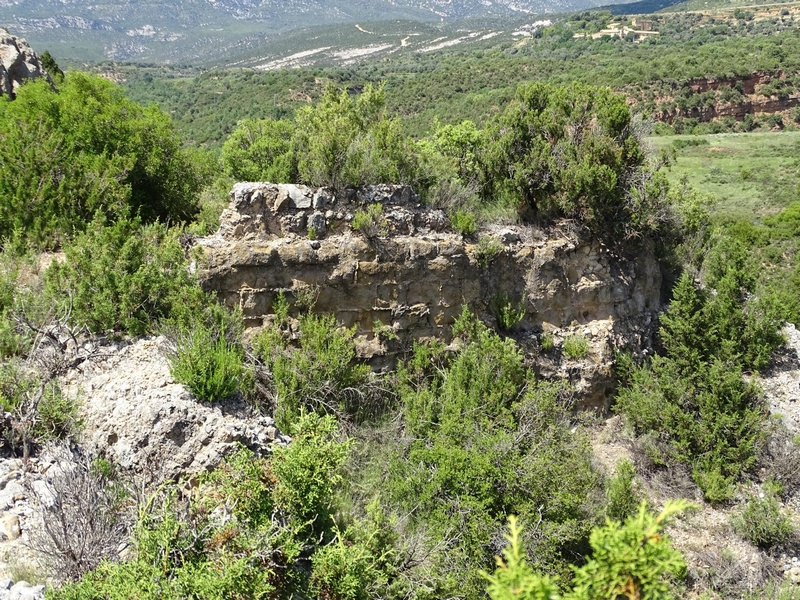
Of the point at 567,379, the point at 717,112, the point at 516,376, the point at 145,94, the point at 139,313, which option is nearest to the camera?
the point at 139,313

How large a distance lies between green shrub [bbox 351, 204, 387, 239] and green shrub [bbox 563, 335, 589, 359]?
4.59 metres

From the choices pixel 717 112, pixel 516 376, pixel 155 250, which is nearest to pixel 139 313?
pixel 155 250

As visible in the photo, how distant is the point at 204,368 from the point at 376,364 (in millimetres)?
3633

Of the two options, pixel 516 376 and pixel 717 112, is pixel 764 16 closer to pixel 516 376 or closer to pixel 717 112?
pixel 717 112

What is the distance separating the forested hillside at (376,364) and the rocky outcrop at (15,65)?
7.02 meters

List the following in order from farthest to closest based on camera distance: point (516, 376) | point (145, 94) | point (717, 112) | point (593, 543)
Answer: point (145, 94) → point (717, 112) → point (516, 376) → point (593, 543)

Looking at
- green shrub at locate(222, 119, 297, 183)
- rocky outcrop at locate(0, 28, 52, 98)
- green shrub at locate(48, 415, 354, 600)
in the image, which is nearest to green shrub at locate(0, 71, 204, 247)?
green shrub at locate(222, 119, 297, 183)

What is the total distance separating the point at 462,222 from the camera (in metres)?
9.97

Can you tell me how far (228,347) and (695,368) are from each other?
29.8ft

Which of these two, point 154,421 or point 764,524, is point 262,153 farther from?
point 764,524

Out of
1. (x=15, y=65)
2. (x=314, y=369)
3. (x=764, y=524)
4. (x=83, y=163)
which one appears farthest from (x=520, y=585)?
(x=15, y=65)

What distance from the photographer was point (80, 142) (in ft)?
32.0

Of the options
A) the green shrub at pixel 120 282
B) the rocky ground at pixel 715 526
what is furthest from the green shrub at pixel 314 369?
the rocky ground at pixel 715 526

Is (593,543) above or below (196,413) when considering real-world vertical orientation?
above
